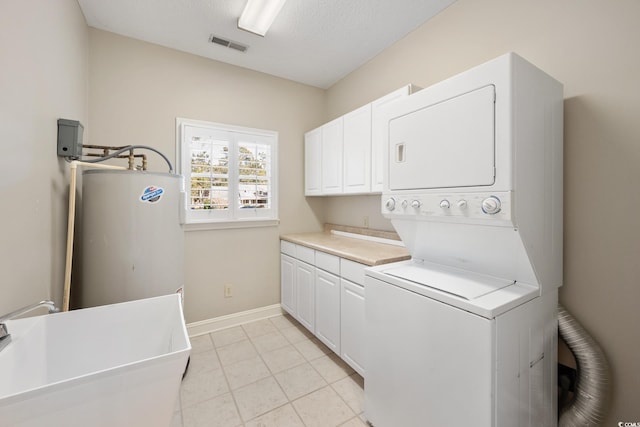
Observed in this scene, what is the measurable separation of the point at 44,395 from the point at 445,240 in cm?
159

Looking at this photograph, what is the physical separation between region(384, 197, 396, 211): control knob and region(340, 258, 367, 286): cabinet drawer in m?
0.46

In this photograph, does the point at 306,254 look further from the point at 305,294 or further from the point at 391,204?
the point at 391,204

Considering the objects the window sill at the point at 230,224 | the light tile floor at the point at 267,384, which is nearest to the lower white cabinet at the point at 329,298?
the light tile floor at the point at 267,384

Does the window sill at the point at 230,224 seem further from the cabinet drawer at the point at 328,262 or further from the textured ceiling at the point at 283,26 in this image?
the textured ceiling at the point at 283,26

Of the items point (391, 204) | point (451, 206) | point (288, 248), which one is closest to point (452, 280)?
point (451, 206)

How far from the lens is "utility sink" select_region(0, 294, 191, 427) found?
0.64 metres

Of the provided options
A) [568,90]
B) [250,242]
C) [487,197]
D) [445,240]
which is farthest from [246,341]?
[568,90]

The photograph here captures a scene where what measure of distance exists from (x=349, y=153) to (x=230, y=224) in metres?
1.43

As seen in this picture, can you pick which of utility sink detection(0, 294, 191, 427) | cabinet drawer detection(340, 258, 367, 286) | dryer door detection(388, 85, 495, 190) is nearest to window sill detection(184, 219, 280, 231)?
cabinet drawer detection(340, 258, 367, 286)

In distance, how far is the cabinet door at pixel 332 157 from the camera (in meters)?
2.62

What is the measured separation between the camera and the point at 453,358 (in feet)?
3.65

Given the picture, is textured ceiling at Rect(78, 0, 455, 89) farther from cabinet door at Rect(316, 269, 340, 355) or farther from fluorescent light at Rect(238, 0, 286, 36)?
cabinet door at Rect(316, 269, 340, 355)

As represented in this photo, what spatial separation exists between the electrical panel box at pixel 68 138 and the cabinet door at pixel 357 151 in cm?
196

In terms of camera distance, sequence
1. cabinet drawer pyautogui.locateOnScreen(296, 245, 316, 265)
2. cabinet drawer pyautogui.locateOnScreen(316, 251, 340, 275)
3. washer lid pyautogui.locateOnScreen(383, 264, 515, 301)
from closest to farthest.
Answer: washer lid pyautogui.locateOnScreen(383, 264, 515, 301) < cabinet drawer pyautogui.locateOnScreen(316, 251, 340, 275) < cabinet drawer pyautogui.locateOnScreen(296, 245, 316, 265)
